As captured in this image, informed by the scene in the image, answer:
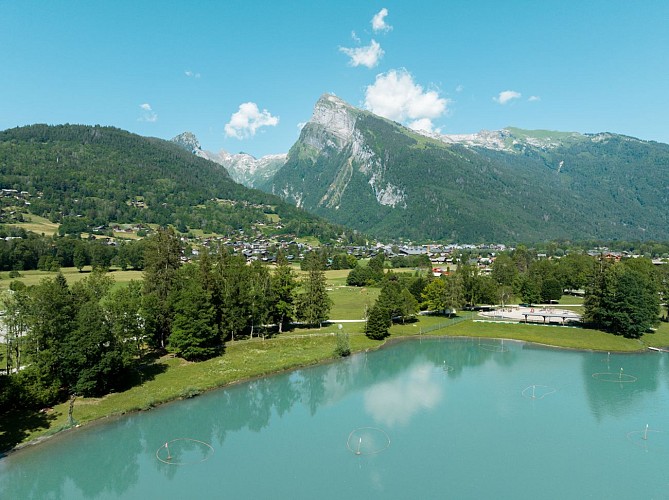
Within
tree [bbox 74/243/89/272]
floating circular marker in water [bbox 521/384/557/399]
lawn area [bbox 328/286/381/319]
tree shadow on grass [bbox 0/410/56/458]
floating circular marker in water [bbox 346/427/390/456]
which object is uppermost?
tree [bbox 74/243/89/272]

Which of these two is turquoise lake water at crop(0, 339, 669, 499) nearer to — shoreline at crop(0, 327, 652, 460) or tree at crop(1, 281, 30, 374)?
shoreline at crop(0, 327, 652, 460)

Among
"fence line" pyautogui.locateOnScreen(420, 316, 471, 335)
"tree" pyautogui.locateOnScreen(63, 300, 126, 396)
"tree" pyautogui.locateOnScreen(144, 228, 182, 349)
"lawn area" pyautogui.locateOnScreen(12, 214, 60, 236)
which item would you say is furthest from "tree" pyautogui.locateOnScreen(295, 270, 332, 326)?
"lawn area" pyautogui.locateOnScreen(12, 214, 60, 236)

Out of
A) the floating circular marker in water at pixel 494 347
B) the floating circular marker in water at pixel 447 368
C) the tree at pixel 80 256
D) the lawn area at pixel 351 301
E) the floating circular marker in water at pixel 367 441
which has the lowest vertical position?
the floating circular marker in water at pixel 367 441

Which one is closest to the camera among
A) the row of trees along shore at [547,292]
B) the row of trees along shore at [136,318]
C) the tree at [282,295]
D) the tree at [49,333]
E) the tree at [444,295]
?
the tree at [49,333]

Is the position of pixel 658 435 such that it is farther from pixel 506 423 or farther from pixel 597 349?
pixel 597 349

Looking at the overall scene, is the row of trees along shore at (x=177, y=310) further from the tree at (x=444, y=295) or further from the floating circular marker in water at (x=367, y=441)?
the floating circular marker in water at (x=367, y=441)

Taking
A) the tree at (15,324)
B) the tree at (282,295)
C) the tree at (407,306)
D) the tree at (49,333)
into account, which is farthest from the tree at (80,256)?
the tree at (407,306)
